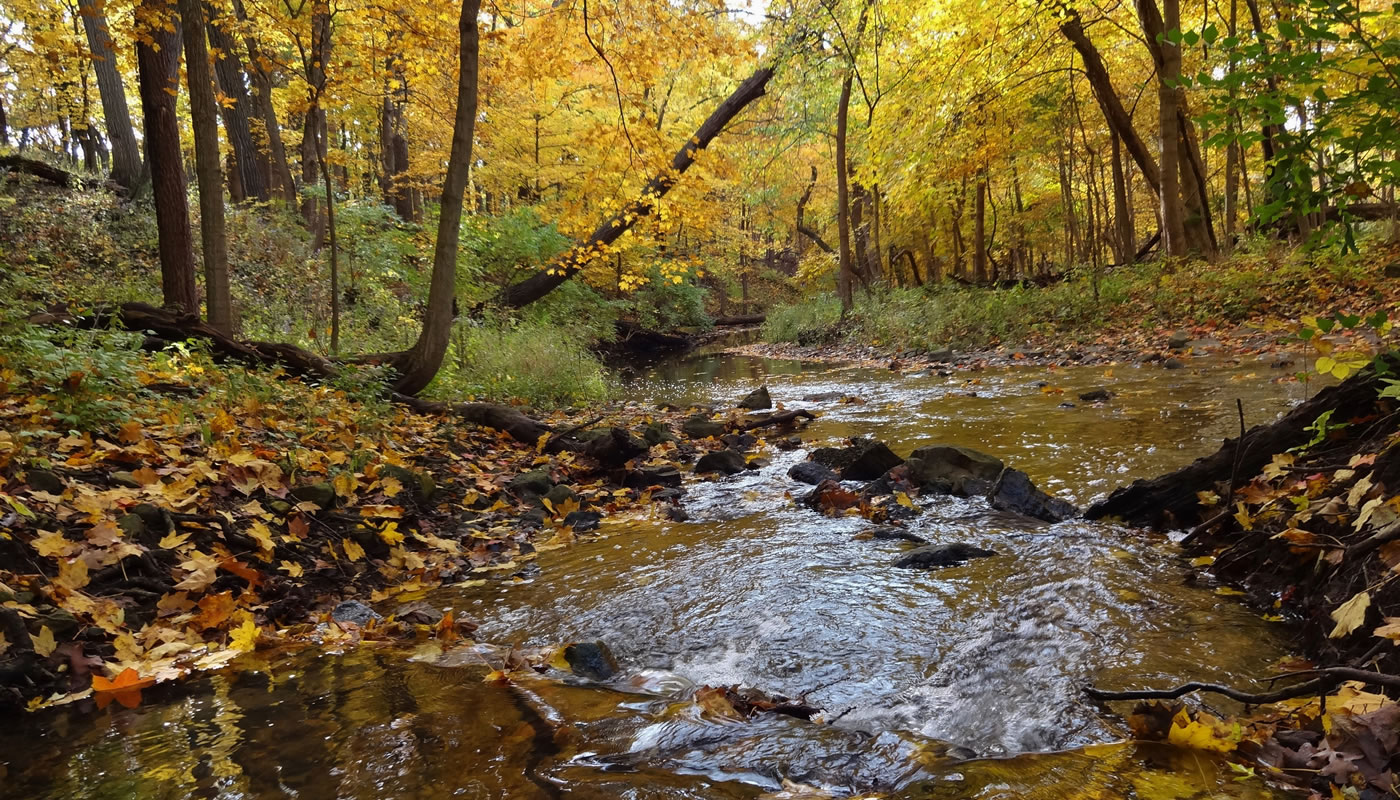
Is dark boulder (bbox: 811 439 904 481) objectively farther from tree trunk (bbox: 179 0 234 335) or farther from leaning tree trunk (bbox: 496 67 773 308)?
tree trunk (bbox: 179 0 234 335)

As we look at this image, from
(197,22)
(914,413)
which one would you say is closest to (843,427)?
(914,413)

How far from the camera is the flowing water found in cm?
200

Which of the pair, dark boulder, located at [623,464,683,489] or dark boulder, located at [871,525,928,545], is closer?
dark boulder, located at [871,525,928,545]

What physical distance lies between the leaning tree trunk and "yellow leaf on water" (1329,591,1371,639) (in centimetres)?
914

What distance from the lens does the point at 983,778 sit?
6.49 feet

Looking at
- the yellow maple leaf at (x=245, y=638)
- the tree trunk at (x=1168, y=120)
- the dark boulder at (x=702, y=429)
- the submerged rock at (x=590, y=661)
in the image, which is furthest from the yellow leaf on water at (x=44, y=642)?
the tree trunk at (x=1168, y=120)

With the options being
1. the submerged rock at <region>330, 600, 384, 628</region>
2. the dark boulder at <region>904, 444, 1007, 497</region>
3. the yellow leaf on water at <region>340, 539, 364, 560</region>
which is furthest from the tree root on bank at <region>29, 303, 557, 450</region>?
the submerged rock at <region>330, 600, 384, 628</region>

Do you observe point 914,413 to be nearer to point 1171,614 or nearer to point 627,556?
point 627,556

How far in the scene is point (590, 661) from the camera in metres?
3.01

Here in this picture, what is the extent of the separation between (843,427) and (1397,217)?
11.6 meters

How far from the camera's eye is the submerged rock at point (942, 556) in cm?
392

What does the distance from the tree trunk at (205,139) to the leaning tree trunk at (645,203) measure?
4951mm

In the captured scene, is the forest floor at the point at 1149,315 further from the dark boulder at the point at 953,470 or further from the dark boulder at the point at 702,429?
the dark boulder at the point at 702,429

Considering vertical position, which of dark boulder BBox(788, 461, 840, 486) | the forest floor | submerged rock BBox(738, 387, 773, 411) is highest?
the forest floor
